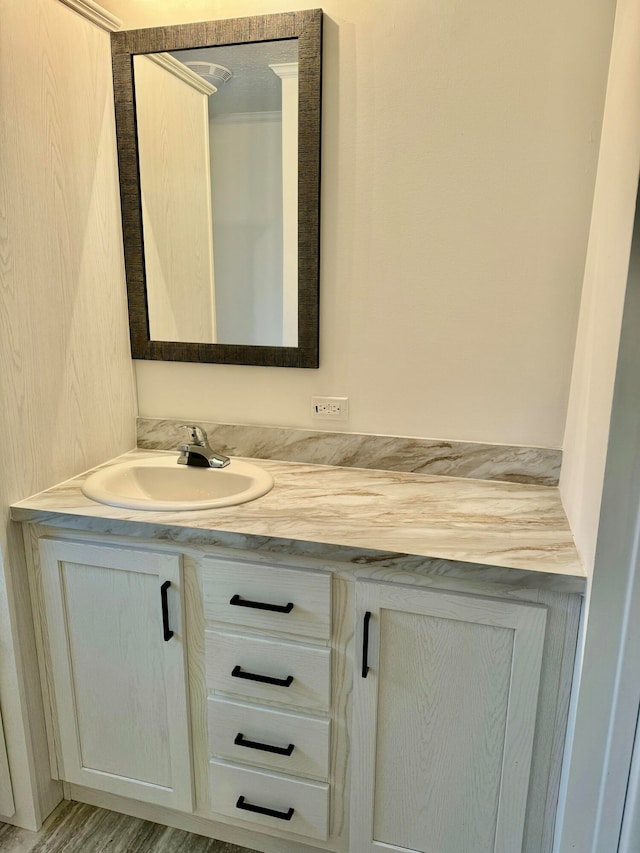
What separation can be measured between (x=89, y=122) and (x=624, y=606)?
176 centimetres

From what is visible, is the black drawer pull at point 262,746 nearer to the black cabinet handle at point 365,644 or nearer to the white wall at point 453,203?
the black cabinet handle at point 365,644

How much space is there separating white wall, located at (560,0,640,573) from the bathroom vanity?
0.35 feet

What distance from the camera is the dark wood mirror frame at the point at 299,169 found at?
62.0 inches

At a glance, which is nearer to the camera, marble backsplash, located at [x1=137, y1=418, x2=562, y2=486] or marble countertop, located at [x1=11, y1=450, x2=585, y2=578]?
marble countertop, located at [x1=11, y1=450, x2=585, y2=578]

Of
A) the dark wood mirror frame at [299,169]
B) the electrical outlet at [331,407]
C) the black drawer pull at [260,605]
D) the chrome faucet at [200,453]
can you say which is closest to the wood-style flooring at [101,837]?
the black drawer pull at [260,605]

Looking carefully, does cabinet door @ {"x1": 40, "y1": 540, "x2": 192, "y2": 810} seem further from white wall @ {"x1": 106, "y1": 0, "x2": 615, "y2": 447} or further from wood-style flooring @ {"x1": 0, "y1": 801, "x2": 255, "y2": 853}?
white wall @ {"x1": 106, "y1": 0, "x2": 615, "y2": 447}

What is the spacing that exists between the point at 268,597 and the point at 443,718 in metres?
0.46

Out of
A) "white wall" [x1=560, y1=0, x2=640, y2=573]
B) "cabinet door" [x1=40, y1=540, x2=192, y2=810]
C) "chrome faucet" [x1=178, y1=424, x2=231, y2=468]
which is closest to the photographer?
"white wall" [x1=560, y1=0, x2=640, y2=573]

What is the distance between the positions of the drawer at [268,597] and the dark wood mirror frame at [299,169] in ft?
2.19

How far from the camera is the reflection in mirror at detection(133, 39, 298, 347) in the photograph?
164 cm

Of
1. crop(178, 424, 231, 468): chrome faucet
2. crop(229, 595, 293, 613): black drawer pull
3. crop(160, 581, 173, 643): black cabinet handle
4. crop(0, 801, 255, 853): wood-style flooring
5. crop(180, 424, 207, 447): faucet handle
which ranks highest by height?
crop(180, 424, 207, 447): faucet handle

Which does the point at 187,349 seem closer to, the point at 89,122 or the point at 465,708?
the point at 89,122

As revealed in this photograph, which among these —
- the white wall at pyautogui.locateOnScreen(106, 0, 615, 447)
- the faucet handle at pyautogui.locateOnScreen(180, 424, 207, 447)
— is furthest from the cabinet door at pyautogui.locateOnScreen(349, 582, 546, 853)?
the faucet handle at pyautogui.locateOnScreen(180, 424, 207, 447)

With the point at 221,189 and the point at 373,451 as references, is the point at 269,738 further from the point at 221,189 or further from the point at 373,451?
the point at 221,189
